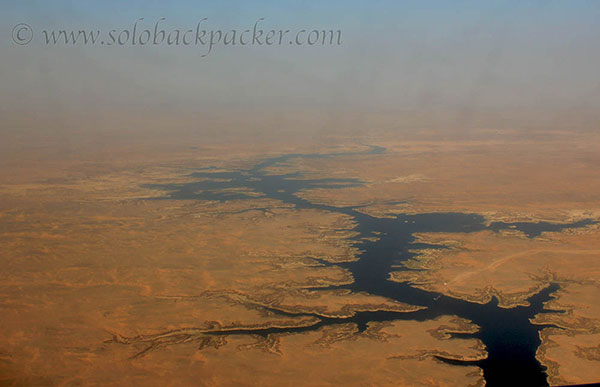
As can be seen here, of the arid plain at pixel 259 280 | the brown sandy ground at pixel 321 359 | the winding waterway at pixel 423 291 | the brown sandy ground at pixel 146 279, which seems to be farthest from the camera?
the brown sandy ground at pixel 146 279

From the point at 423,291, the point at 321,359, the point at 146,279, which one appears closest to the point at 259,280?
the point at 146,279

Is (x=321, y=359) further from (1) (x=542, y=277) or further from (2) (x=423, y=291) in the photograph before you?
(1) (x=542, y=277)

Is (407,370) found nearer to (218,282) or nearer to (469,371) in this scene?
(469,371)

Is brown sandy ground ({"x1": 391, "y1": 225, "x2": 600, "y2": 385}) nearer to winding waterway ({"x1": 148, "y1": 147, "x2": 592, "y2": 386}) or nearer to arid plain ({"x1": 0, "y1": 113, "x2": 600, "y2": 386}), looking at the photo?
arid plain ({"x1": 0, "y1": 113, "x2": 600, "y2": 386})

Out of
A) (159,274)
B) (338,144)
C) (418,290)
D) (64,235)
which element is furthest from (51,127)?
(418,290)

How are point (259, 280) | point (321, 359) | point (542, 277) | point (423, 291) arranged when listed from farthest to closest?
point (542, 277)
point (259, 280)
point (423, 291)
point (321, 359)

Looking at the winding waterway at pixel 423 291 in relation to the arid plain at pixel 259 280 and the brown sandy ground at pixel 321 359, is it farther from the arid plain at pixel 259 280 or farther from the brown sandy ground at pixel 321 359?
the brown sandy ground at pixel 321 359

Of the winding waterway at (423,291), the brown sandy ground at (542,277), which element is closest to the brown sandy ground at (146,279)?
the winding waterway at (423,291)
